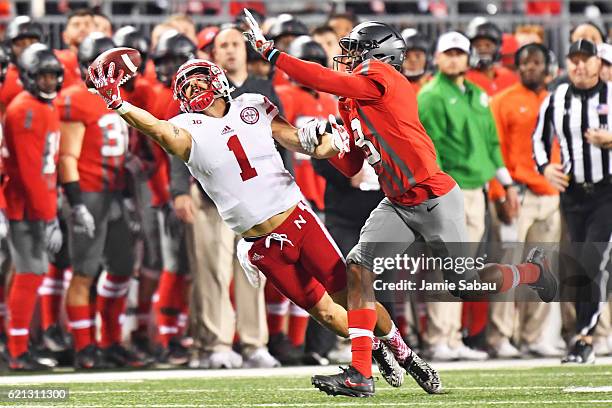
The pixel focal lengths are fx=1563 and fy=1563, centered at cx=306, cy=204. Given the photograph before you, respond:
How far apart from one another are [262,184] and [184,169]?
225 cm

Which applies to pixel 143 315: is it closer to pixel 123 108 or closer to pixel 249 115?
pixel 249 115

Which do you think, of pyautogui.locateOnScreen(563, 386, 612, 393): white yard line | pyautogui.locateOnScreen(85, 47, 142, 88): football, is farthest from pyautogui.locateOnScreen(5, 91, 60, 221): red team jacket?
pyautogui.locateOnScreen(563, 386, 612, 393): white yard line

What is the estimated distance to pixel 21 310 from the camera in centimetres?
1043

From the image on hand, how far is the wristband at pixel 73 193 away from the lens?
1051 cm

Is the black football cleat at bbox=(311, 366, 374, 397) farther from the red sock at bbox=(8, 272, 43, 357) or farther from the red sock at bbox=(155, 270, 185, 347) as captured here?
the red sock at bbox=(155, 270, 185, 347)

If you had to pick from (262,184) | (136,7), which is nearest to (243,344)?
(262,184)

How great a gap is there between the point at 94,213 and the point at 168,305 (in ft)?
2.89

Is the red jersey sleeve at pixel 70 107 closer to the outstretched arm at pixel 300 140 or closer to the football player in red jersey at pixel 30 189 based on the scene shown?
the football player in red jersey at pixel 30 189

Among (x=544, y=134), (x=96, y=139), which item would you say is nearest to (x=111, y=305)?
(x=96, y=139)

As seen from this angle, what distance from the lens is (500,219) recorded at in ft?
37.9

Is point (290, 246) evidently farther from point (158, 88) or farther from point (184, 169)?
point (158, 88)

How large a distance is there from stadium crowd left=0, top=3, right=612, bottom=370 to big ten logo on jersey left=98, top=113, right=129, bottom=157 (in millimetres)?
15

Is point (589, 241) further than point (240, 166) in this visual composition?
Yes

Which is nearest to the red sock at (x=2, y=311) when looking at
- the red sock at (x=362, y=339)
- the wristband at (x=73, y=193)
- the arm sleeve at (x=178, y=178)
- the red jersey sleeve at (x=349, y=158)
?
the wristband at (x=73, y=193)
